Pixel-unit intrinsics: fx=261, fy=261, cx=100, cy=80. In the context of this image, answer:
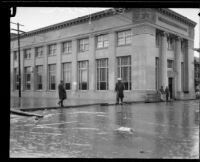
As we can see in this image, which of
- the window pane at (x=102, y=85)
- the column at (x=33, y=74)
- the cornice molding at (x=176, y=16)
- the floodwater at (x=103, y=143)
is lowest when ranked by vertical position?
the floodwater at (x=103, y=143)

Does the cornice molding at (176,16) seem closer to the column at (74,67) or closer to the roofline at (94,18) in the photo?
the roofline at (94,18)

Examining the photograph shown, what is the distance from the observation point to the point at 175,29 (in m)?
32.7

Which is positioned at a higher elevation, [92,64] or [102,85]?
[92,64]

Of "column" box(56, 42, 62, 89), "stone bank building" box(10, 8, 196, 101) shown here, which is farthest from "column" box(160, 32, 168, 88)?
"column" box(56, 42, 62, 89)

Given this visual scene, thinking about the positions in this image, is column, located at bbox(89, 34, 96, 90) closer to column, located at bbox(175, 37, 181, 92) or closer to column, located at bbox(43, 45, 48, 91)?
column, located at bbox(43, 45, 48, 91)

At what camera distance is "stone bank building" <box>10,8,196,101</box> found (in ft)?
92.8

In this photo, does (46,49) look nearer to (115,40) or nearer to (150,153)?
(115,40)

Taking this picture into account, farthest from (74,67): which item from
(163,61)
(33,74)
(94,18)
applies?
(163,61)

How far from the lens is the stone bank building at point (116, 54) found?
2828 centimetres

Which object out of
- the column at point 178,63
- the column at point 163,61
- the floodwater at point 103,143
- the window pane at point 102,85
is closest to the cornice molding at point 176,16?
the column at point 163,61

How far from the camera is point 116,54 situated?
30.4m

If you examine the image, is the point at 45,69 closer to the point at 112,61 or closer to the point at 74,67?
the point at 74,67

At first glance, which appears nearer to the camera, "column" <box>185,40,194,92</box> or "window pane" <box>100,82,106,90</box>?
"window pane" <box>100,82,106,90</box>
